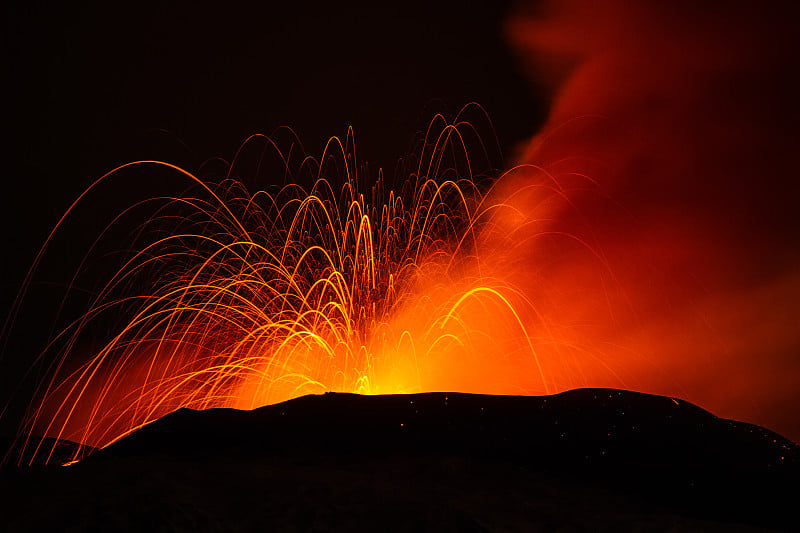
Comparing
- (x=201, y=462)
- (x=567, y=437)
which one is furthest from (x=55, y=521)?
(x=567, y=437)

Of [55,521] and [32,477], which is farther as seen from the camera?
[32,477]

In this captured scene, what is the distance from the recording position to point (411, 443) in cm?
793

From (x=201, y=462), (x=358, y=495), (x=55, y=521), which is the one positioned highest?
(x=201, y=462)

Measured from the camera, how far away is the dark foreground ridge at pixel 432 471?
5.41 meters

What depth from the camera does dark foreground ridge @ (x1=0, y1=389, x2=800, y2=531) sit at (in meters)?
5.41

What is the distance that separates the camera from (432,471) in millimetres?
6895

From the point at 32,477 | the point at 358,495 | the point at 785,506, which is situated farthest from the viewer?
the point at 785,506

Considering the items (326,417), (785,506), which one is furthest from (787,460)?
(326,417)

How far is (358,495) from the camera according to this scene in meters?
5.82

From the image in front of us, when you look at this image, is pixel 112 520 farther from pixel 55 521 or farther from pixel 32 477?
pixel 32 477

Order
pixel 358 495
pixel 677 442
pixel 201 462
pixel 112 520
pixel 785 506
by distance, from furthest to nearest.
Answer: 1. pixel 677 442
2. pixel 785 506
3. pixel 201 462
4. pixel 358 495
5. pixel 112 520

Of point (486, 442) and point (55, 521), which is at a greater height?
point (486, 442)

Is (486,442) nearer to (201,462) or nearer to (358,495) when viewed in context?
(358,495)

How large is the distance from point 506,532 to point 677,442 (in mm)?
3917
